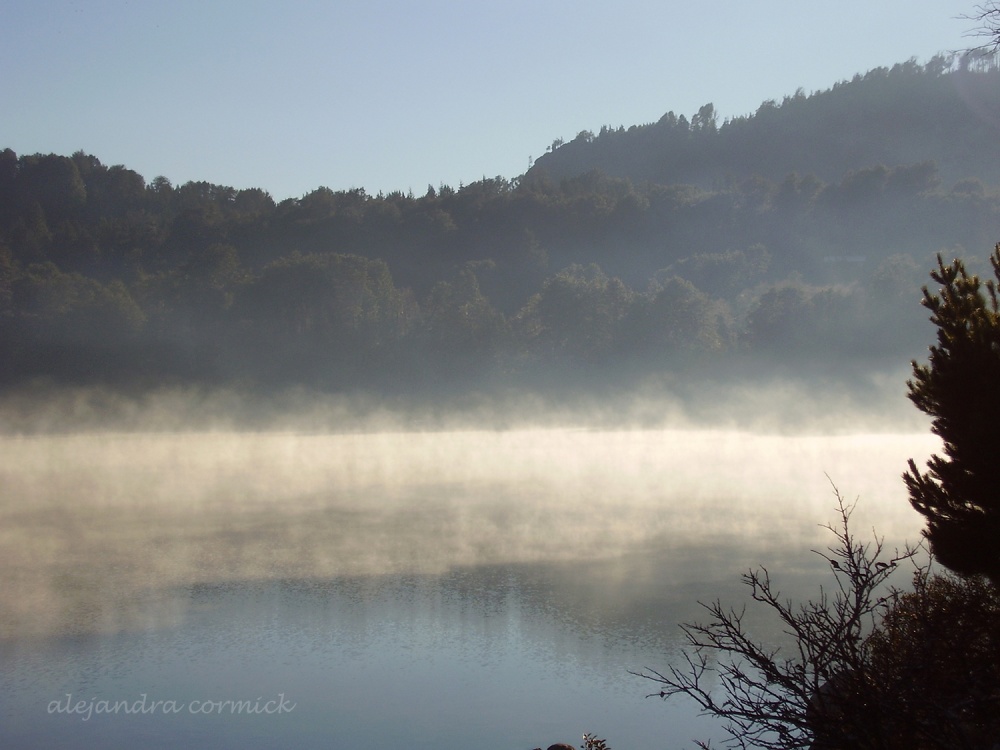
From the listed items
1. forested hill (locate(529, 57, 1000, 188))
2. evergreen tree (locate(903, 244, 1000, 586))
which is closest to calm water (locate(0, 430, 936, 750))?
evergreen tree (locate(903, 244, 1000, 586))

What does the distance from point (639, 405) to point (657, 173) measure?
5972 cm

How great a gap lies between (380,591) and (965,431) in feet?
37.0

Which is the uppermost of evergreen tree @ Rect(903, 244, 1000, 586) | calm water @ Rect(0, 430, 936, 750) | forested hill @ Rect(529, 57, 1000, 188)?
forested hill @ Rect(529, 57, 1000, 188)

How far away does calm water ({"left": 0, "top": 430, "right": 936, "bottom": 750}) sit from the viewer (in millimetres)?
11047

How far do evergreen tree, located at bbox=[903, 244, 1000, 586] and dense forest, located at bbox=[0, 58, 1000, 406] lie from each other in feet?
119

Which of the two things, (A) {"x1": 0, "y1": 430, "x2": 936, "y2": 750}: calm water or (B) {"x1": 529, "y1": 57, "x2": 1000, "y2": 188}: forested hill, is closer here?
(A) {"x1": 0, "y1": 430, "x2": 936, "y2": 750}: calm water

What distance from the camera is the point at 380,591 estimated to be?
1675 cm

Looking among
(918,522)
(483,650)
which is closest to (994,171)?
(918,522)

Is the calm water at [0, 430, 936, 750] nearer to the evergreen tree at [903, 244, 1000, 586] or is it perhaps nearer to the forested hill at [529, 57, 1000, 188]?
the evergreen tree at [903, 244, 1000, 586]

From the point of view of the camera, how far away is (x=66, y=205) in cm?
7050

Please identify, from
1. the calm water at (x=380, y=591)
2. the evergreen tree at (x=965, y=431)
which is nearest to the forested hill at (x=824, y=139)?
the calm water at (x=380, y=591)

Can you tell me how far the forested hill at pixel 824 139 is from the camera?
294ft

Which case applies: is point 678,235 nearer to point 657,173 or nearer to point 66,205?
point 657,173

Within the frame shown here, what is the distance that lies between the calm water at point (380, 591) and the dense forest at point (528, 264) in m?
12.8
